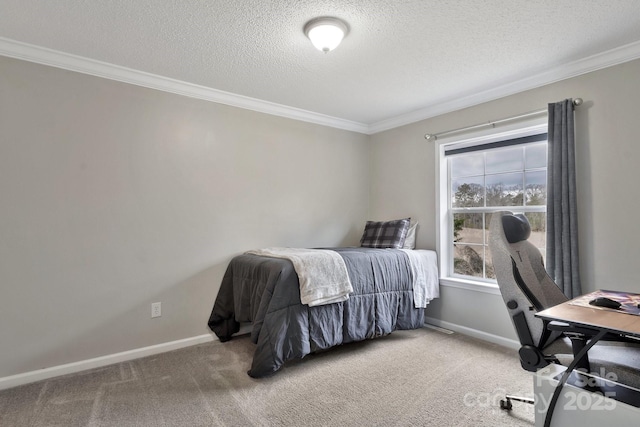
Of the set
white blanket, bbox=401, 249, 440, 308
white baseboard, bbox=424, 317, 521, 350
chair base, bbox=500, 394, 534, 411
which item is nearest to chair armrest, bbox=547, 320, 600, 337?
chair base, bbox=500, 394, 534, 411

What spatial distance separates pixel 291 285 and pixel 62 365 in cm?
176

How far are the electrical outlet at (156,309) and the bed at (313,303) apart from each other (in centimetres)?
47

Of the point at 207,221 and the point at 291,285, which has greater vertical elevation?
the point at 207,221

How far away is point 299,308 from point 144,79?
7.46 feet

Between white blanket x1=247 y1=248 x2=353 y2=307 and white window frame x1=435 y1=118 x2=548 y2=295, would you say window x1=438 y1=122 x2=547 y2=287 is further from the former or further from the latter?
white blanket x1=247 y1=248 x2=353 y2=307

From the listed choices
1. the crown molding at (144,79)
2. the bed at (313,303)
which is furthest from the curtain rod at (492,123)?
the bed at (313,303)

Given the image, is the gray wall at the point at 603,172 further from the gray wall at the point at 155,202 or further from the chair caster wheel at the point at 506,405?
the chair caster wheel at the point at 506,405

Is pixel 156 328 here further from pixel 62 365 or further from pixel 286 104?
pixel 286 104

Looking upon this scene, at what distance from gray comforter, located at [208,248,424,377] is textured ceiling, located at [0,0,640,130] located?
5.15 feet

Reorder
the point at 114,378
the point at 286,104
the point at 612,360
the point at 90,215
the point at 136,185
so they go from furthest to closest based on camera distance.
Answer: the point at 286,104, the point at 136,185, the point at 90,215, the point at 114,378, the point at 612,360

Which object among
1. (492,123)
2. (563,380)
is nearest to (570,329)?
(563,380)

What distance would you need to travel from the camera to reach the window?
117 inches

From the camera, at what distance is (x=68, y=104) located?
2518 millimetres

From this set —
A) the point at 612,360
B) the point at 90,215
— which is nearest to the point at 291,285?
the point at 90,215
